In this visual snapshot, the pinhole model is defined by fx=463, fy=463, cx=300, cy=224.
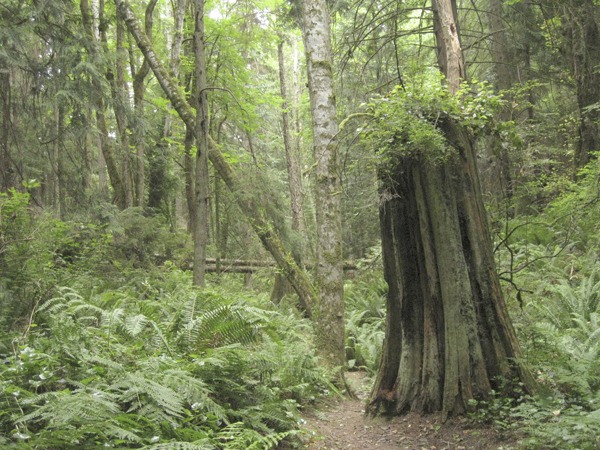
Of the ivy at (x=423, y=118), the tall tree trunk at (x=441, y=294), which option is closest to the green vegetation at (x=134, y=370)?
the tall tree trunk at (x=441, y=294)

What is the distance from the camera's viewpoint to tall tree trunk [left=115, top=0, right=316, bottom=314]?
8.65 m

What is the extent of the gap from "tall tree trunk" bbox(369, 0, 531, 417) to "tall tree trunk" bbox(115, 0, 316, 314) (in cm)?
340

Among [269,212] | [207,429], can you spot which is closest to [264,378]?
[207,429]

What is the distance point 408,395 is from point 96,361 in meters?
3.19

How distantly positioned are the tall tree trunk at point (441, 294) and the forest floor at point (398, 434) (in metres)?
0.16

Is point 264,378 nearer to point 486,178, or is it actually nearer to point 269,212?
point 269,212

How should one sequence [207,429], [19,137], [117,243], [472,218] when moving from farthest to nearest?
[117,243] < [19,137] < [472,218] < [207,429]

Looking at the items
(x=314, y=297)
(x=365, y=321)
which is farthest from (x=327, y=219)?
(x=365, y=321)

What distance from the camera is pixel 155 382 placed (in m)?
3.53

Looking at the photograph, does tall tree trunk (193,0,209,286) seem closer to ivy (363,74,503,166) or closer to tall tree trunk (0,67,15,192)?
tall tree trunk (0,67,15,192)

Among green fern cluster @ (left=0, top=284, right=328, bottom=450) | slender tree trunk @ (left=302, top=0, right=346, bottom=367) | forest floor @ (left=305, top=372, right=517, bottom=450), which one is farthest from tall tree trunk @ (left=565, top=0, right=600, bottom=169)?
green fern cluster @ (left=0, top=284, right=328, bottom=450)

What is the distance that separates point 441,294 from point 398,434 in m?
1.50

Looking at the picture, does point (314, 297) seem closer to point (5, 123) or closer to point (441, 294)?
point (441, 294)

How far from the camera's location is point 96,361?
3.89m
